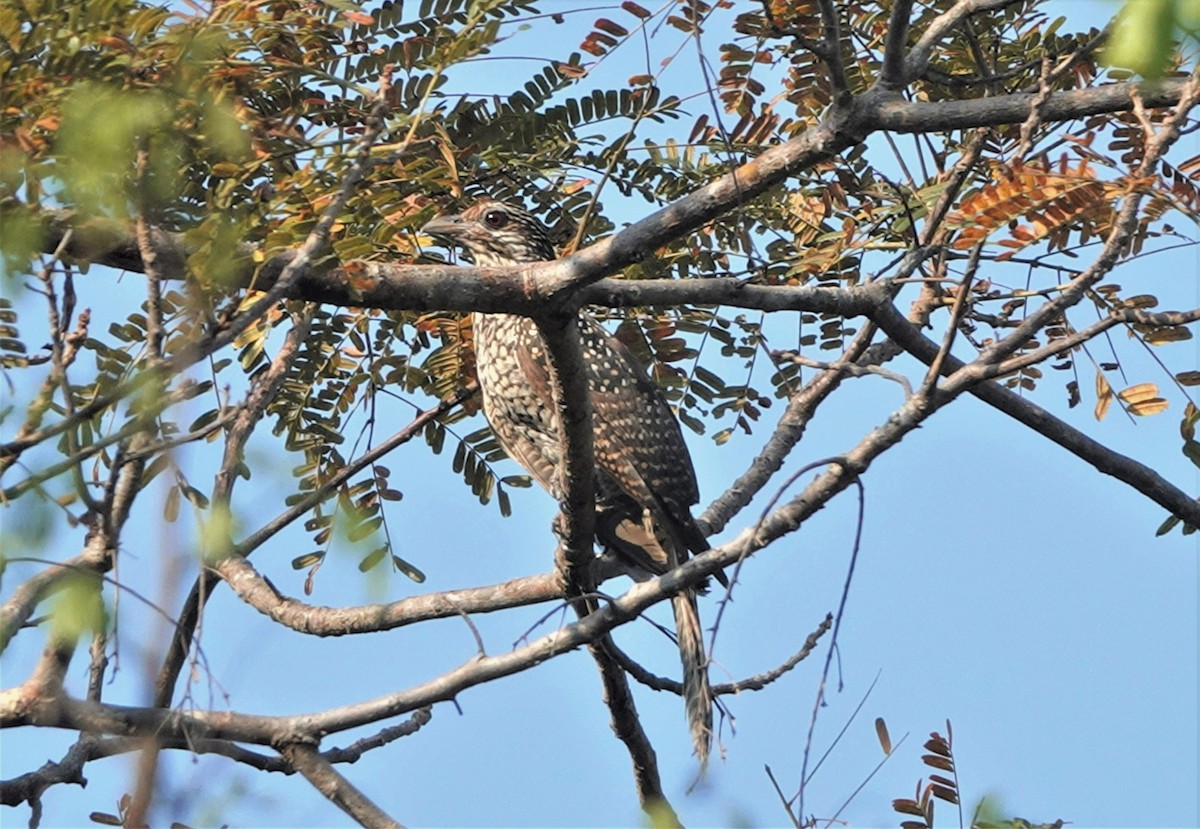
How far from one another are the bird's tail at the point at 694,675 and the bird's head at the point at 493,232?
4.89 feet

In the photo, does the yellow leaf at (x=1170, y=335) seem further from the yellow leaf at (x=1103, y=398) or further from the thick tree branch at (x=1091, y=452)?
the thick tree branch at (x=1091, y=452)

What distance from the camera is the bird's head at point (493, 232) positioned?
612cm

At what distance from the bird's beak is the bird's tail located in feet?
5.51

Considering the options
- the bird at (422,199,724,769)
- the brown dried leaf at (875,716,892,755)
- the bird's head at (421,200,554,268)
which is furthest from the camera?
the bird's head at (421,200,554,268)

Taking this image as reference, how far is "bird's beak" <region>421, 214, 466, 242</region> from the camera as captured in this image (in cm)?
601

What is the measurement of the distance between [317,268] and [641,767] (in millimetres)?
2521

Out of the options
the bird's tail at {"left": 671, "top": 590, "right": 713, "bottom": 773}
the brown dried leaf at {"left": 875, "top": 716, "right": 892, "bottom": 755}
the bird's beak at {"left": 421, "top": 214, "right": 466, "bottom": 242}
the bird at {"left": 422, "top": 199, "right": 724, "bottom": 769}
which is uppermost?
the bird's beak at {"left": 421, "top": 214, "right": 466, "bottom": 242}

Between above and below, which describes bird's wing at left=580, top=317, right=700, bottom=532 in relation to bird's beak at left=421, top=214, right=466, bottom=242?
below

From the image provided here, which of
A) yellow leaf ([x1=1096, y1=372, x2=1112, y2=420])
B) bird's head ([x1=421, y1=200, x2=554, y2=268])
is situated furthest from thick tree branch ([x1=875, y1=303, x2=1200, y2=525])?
bird's head ([x1=421, y1=200, x2=554, y2=268])

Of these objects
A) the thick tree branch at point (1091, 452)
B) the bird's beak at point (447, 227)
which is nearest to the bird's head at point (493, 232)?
the bird's beak at point (447, 227)

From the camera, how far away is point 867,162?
527cm

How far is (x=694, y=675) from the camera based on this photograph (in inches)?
211

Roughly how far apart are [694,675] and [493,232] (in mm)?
1959

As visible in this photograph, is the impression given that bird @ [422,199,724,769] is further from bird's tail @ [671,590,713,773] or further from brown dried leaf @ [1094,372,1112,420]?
brown dried leaf @ [1094,372,1112,420]
